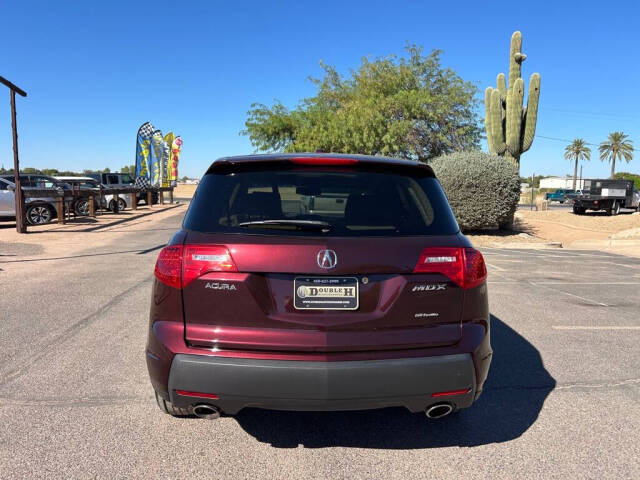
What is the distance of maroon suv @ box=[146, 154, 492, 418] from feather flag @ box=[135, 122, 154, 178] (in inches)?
1101

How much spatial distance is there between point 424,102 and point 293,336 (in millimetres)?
25387

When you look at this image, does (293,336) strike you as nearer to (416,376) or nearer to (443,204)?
(416,376)

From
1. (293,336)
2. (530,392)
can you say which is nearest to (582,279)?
(530,392)

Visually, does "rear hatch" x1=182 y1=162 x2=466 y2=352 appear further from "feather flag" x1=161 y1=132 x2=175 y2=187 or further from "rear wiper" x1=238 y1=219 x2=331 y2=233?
"feather flag" x1=161 y1=132 x2=175 y2=187

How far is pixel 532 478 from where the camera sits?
104 inches

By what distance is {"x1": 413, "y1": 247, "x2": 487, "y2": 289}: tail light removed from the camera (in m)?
2.57

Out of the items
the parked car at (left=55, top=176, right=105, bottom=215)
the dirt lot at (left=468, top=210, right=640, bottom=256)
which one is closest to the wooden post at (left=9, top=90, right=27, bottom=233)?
the parked car at (left=55, top=176, right=105, bottom=215)

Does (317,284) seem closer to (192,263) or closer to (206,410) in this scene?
(192,263)

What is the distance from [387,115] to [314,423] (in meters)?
24.8

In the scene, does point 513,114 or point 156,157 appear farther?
point 156,157

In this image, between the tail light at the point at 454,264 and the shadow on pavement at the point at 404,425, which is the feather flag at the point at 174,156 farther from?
the tail light at the point at 454,264

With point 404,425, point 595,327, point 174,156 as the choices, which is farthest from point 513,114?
point 174,156

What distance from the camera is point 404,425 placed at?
324 cm

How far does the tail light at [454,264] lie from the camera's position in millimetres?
2566
